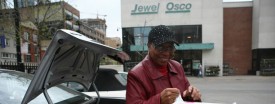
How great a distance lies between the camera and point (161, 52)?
6.26ft

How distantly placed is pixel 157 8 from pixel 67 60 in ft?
87.0

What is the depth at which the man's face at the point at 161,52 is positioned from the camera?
1894 mm

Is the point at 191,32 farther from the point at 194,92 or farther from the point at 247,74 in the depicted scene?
the point at 194,92

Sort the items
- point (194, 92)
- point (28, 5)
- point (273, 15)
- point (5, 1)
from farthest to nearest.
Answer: point (273, 15) → point (28, 5) → point (5, 1) → point (194, 92)

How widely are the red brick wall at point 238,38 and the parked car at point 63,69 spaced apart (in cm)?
2876

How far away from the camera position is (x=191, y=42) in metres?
27.9

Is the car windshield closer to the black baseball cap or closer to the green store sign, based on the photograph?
the black baseball cap

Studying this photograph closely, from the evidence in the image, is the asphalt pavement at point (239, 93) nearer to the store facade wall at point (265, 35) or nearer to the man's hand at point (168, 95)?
the man's hand at point (168, 95)

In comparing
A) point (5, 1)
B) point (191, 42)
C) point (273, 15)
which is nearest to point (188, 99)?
point (5, 1)

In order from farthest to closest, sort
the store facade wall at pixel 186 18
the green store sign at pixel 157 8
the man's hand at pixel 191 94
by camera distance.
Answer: the green store sign at pixel 157 8 < the store facade wall at pixel 186 18 < the man's hand at pixel 191 94

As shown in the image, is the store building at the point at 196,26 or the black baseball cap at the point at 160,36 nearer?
the black baseball cap at the point at 160,36

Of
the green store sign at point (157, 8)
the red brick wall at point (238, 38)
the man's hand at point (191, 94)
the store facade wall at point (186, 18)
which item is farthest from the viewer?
the red brick wall at point (238, 38)

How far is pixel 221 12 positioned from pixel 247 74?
853 centimetres

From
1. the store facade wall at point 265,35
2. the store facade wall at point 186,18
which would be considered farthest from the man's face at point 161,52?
the store facade wall at point 265,35
